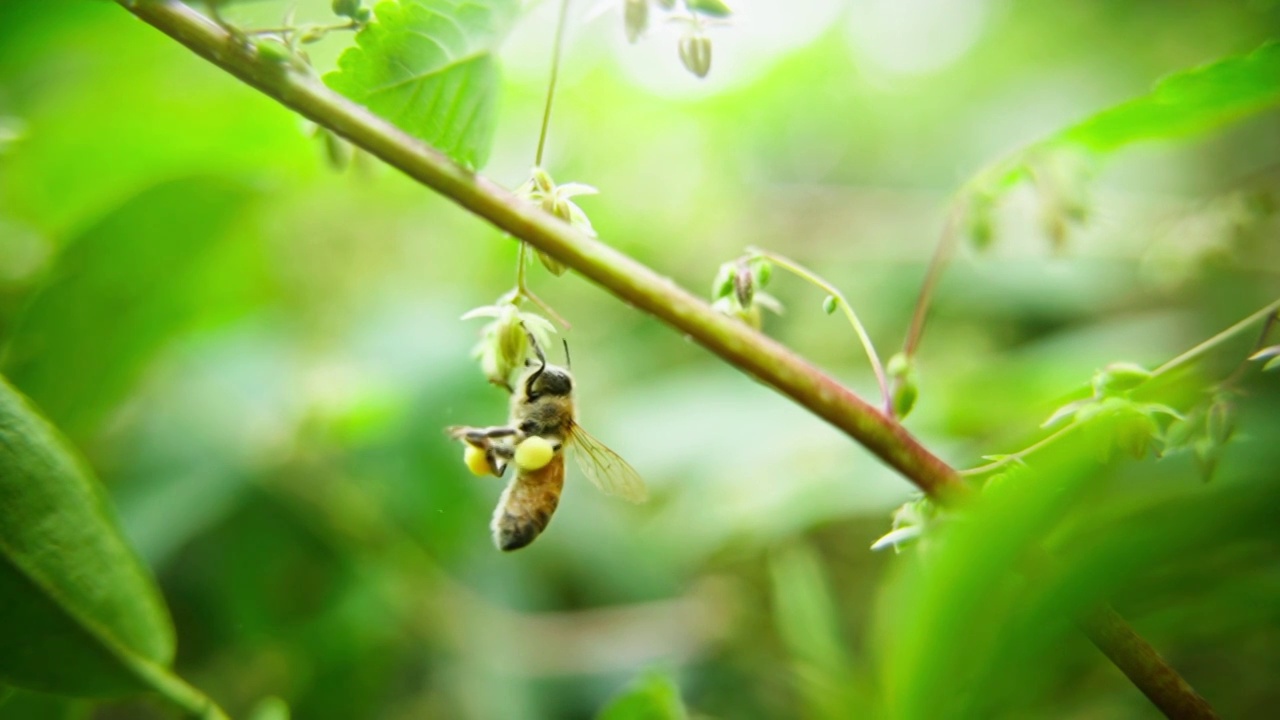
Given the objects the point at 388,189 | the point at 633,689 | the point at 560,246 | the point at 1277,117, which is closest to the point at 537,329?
the point at 560,246

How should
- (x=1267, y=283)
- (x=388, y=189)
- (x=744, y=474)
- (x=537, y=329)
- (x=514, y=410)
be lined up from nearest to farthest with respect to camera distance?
(x=537, y=329), (x=514, y=410), (x=744, y=474), (x=1267, y=283), (x=388, y=189)

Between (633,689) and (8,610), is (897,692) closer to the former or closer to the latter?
(633,689)

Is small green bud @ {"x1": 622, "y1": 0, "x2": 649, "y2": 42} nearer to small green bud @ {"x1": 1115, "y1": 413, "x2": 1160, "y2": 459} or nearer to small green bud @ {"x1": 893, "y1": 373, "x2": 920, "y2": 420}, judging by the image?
small green bud @ {"x1": 893, "y1": 373, "x2": 920, "y2": 420}

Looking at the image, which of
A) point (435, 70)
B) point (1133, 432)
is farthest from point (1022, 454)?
point (435, 70)

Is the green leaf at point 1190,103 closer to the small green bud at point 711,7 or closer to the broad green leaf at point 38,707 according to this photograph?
the small green bud at point 711,7

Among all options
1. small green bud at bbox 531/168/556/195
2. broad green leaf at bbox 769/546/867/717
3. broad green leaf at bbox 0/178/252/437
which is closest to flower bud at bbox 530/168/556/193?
small green bud at bbox 531/168/556/195

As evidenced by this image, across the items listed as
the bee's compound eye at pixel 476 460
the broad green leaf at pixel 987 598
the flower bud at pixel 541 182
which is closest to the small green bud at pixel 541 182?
the flower bud at pixel 541 182
